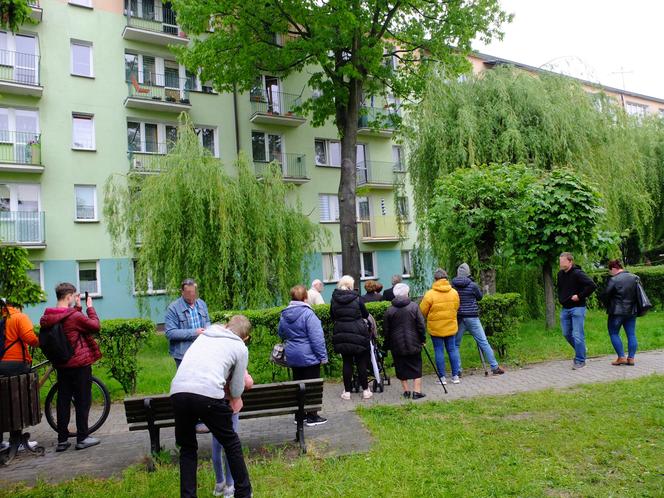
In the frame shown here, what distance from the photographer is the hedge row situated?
934 centimetres

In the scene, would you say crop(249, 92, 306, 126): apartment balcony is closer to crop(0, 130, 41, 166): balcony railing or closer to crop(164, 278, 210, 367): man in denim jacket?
crop(0, 130, 41, 166): balcony railing

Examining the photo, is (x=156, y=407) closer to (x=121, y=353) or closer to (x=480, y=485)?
(x=480, y=485)

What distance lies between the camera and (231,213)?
44.7 feet

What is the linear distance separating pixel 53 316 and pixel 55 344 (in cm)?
33

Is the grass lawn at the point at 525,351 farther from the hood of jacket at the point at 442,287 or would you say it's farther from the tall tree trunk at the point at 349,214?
the tall tree trunk at the point at 349,214

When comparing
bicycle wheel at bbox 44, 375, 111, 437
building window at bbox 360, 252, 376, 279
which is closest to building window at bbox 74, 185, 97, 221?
building window at bbox 360, 252, 376, 279

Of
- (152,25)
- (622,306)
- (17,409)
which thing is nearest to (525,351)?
(622,306)

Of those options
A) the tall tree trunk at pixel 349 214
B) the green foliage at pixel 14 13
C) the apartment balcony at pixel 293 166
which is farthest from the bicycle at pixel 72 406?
the apartment balcony at pixel 293 166

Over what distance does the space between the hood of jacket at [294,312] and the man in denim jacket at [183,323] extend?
106 cm

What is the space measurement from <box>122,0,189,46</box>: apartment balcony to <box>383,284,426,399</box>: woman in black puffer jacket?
19.8m

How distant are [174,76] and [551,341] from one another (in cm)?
1989

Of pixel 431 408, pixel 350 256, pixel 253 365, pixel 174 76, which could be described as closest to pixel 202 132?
pixel 174 76

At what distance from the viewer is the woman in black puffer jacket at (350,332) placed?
7.80m

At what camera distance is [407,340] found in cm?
780
